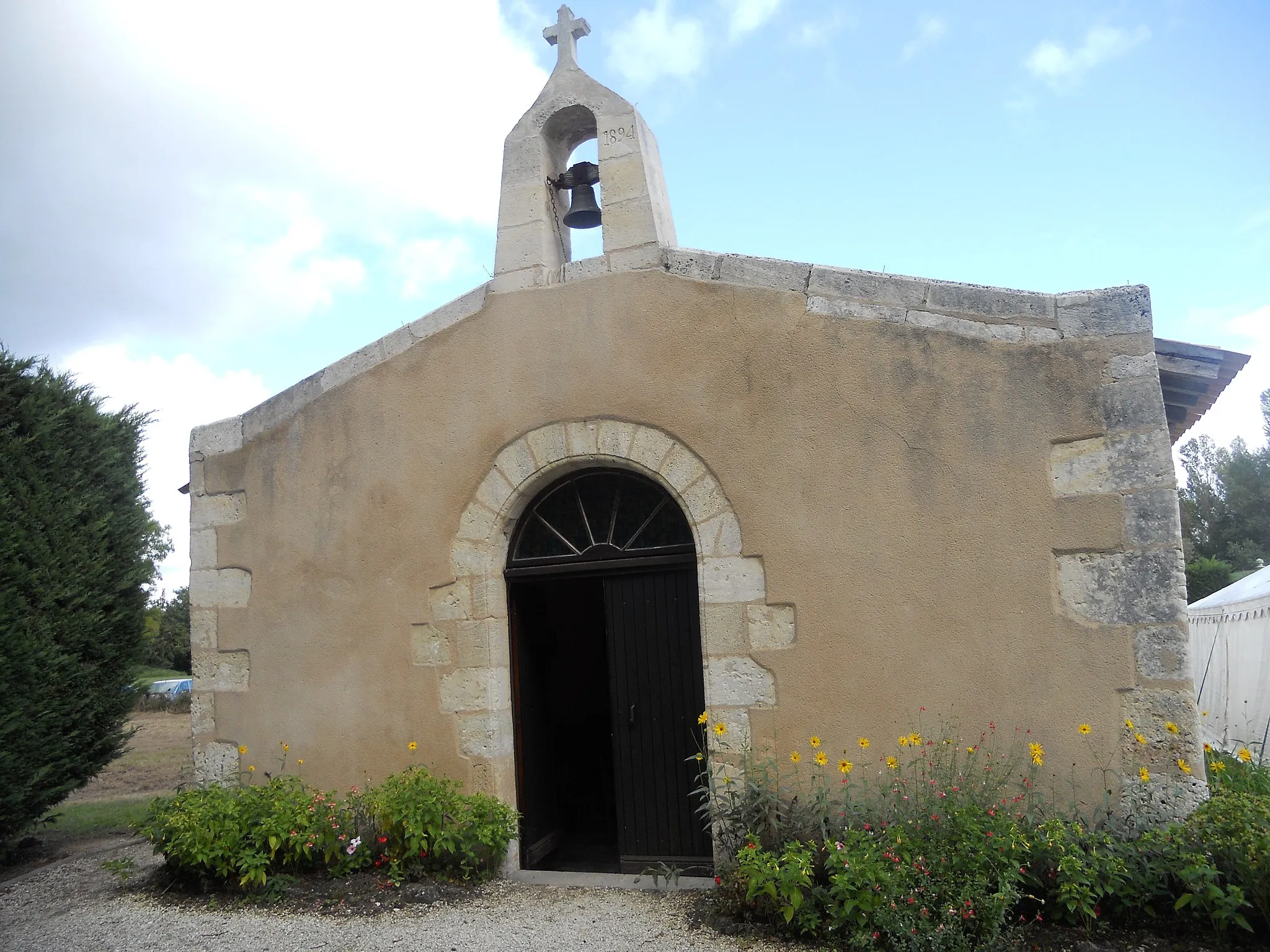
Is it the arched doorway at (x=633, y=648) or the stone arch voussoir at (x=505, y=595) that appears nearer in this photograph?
the stone arch voussoir at (x=505, y=595)

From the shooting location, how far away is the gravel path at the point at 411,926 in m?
4.15

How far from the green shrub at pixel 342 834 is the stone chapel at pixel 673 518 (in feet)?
0.87

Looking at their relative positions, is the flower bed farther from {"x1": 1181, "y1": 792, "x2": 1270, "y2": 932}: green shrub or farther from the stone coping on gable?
the stone coping on gable

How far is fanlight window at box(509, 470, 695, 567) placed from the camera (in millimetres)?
5281

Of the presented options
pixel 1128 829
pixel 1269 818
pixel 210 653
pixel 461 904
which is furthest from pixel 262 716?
pixel 1269 818

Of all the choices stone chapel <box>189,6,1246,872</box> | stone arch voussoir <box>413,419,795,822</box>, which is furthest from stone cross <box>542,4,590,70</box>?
stone arch voussoir <box>413,419,795,822</box>

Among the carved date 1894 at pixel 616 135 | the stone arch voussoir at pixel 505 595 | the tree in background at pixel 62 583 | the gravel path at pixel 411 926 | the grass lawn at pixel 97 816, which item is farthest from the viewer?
the grass lawn at pixel 97 816

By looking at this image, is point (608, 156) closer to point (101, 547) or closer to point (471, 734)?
point (471, 734)

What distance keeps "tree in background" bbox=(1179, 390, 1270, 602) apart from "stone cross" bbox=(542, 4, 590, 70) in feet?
84.8

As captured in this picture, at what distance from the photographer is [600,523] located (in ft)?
17.8

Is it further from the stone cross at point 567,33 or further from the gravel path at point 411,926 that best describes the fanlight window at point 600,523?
the stone cross at point 567,33

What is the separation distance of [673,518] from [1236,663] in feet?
18.1

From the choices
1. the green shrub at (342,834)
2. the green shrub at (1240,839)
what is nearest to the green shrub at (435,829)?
the green shrub at (342,834)

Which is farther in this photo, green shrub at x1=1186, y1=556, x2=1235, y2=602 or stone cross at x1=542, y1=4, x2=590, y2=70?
green shrub at x1=1186, y1=556, x2=1235, y2=602
